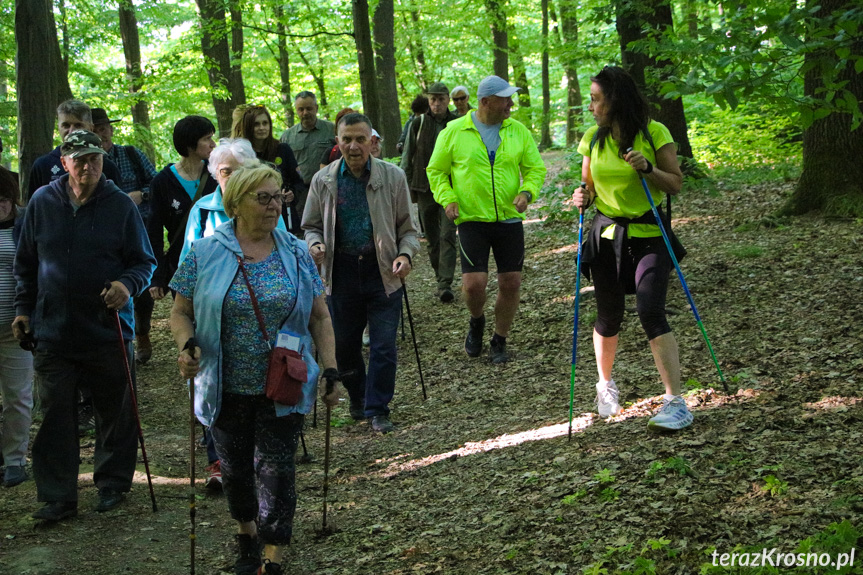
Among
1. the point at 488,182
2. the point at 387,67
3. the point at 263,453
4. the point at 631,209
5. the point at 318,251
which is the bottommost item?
the point at 263,453

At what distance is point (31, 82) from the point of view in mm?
7004

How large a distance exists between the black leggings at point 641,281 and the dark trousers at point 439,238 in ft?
17.0

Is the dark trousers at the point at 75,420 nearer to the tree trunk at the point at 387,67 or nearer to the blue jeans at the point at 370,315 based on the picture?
the blue jeans at the point at 370,315

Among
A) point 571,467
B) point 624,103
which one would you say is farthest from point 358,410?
point 624,103

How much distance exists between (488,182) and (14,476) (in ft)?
15.1

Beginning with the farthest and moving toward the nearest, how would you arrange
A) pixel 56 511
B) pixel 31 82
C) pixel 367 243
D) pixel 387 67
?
pixel 387 67 → pixel 31 82 → pixel 367 243 → pixel 56 511

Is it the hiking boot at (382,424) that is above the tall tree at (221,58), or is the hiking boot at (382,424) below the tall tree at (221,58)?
below

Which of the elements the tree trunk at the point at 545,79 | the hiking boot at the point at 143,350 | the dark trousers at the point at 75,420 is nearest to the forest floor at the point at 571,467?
the dark trousers at the point at 75,420

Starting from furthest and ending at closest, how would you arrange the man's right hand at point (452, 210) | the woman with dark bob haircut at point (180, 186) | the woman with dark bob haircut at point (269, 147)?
the man's right hand at point (452, 210) < the woman with dark bob haircut at point (269, 147) < the woman with dark bob haircut at point (180, 186)

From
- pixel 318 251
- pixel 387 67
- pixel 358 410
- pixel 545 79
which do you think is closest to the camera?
pixel 318 251

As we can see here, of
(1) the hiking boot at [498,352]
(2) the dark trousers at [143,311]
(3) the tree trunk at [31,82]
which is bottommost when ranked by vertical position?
(1) the hiking boot at [498,352]

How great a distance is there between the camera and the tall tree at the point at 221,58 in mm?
14422

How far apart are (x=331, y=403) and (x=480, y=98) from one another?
4280 millimetres

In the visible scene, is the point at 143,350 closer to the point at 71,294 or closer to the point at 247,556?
the point at 71,294
